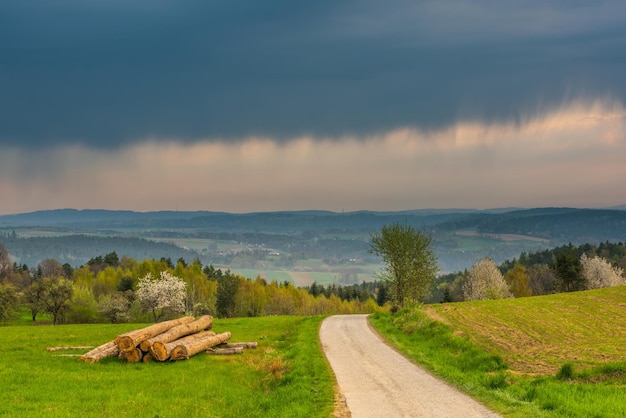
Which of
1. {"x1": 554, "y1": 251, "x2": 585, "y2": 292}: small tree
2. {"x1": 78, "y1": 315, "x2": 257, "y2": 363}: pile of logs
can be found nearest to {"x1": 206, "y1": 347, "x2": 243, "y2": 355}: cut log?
{"x1": 78, "y1": 315, "x2": 257, "y2": 363}: pile of logs

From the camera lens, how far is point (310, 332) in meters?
43.1

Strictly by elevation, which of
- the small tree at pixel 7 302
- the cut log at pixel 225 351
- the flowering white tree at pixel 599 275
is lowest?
the small tree at pixel 7 302

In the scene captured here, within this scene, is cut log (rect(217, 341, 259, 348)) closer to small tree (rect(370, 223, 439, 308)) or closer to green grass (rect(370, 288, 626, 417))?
green grass (rect(370, 288, 626, 417))

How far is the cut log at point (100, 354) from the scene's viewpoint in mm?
28656

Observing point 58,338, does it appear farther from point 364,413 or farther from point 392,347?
point 364,413

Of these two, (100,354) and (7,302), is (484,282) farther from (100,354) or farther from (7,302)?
(7,302)

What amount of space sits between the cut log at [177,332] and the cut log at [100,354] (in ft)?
7.17

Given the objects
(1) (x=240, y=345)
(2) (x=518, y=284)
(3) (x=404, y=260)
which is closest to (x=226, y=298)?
(3) (x=404, y=260)

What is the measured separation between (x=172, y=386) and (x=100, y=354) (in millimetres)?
9170

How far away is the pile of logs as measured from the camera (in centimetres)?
2905

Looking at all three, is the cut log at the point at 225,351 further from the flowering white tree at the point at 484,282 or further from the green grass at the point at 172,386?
the flowering white tree at the point at 484,282

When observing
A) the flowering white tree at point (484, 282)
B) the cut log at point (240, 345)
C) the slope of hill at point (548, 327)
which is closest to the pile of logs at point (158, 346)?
the cut log at point (240, 345)

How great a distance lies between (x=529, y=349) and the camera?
94.4 feet

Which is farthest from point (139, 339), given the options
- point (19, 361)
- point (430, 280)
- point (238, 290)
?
A: point (238, 290)
